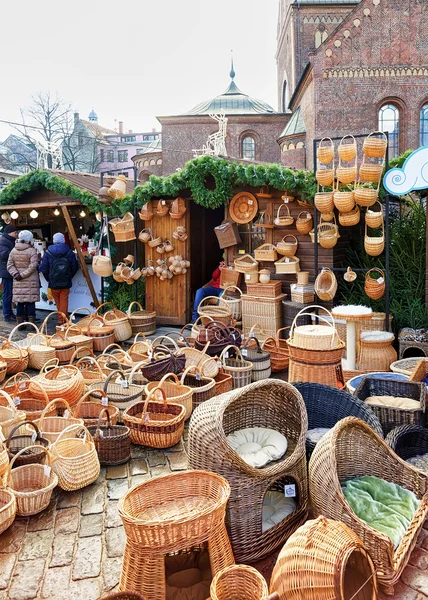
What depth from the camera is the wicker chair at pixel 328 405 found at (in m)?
4.07

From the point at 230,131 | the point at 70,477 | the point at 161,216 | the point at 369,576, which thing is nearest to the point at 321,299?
the point at 161,216

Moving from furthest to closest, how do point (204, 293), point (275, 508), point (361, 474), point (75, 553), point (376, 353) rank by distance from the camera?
point (204, 293), point (376, 353), point (361, 474), point (275, 508), point (75, 553)

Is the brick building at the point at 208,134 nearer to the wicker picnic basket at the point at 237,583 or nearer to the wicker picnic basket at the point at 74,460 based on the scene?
the wicker picnic basket at the point at 74,460

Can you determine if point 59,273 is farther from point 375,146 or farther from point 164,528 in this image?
point 164,528

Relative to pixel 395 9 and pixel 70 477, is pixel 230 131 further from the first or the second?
pixel 70 477

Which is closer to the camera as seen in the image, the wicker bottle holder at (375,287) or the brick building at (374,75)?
the wicker bottle holder at (375,287)

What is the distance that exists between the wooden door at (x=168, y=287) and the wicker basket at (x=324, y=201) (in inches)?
119

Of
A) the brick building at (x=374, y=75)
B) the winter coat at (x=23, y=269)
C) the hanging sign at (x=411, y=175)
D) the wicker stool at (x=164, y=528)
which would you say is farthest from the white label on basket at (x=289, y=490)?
the brick building at (x=374, y=75)

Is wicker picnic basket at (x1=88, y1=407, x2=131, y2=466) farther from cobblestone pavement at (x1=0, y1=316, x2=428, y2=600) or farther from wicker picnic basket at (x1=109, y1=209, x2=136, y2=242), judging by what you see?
wicker picnic basket at (x1=109, y1=209, x2=136, y2=242)

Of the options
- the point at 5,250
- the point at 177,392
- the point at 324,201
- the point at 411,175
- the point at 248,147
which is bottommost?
the point at 177,392

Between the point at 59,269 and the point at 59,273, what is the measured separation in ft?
0.25

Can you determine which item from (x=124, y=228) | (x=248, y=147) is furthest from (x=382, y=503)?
(x=248, y=147)

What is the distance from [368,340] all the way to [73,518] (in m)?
4.41

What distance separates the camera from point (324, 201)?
7410mm
